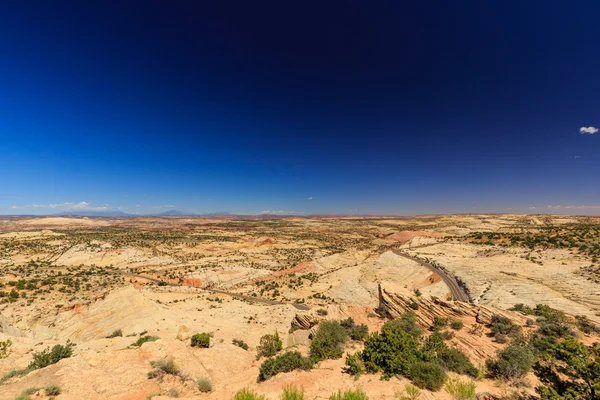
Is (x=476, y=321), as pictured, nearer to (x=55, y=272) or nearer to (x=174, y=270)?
(x=174, y=270)

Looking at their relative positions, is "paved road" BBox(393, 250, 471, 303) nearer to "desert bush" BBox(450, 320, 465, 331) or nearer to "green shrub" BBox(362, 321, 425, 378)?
"desert bush" BBox(450, 320, 465, 331)

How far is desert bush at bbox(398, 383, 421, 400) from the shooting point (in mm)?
9627

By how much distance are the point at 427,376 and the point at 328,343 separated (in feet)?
20.0

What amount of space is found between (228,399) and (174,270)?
192 ft

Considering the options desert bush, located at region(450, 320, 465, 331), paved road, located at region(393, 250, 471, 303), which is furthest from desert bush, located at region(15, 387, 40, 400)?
paved road, located at region(393, 250, 471, 303)

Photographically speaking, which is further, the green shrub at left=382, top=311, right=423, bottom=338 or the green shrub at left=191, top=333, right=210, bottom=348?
the green shrub at left=191, top=333, right=210, bottom=348

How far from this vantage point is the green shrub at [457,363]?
1214 centimetres

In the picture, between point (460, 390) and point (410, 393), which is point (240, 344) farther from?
point (460, 390)

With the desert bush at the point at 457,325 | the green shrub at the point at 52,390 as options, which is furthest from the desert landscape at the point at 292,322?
the desert bush at the point at 457,325

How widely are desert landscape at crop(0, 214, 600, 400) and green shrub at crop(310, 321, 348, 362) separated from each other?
84mm

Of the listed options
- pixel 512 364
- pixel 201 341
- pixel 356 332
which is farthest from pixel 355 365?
pixel 201 341

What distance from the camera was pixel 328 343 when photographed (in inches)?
610

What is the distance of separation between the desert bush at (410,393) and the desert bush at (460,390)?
1242 millimetres

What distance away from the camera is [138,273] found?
59594mm
